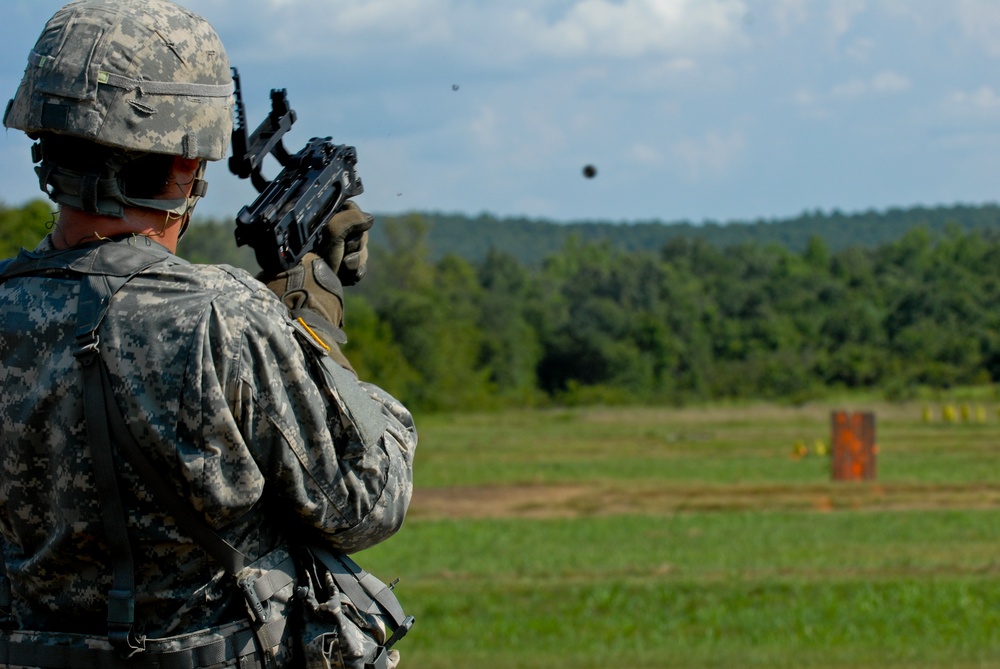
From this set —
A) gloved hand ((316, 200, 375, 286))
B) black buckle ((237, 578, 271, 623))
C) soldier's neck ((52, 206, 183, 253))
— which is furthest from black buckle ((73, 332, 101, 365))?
gloved hand ((316, 200, 375, 286))

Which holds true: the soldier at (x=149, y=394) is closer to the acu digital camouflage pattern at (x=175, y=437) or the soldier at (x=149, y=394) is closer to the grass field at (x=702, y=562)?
the acu digital camouflage pattern at (x=175, y=437)

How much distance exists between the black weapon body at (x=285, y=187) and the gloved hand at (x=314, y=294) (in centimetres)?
7

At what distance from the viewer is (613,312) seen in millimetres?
82375

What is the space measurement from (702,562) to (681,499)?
8.19 meters

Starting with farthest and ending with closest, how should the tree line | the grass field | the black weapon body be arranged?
the tree line → the grass field → the black weapon body

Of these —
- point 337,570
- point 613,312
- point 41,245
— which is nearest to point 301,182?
point 41,245

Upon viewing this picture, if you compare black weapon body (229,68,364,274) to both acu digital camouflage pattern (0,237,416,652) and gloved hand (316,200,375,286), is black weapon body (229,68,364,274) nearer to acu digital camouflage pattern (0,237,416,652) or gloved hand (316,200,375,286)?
gloved hand (316,200,375,286)

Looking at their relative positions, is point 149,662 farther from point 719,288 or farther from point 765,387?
point 719,288

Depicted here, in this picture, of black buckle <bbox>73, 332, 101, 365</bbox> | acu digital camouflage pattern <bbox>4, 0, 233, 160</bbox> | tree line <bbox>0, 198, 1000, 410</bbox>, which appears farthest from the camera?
tree line <bbox>0, 198, 1000, 410</bbox>

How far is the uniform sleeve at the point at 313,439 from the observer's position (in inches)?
86.9

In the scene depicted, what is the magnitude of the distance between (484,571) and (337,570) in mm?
12368

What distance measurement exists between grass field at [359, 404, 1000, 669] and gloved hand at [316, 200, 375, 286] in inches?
242

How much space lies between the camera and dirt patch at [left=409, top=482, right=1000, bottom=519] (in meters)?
21.6

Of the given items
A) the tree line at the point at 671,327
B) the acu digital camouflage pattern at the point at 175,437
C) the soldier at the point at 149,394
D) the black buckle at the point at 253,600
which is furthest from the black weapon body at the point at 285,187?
A: the tree line at the point at 671,327
